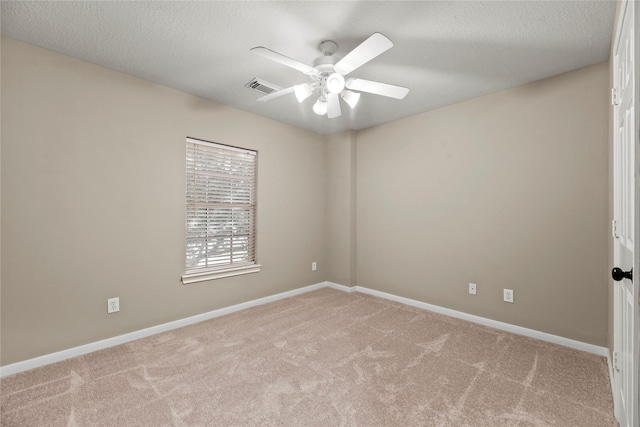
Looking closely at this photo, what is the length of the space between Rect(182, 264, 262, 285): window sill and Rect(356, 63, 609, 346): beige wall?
166 centimetres

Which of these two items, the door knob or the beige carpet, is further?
the beige carpet

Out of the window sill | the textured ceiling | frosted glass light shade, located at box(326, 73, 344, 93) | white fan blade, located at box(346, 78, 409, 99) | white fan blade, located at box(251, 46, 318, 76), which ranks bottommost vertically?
the window sill

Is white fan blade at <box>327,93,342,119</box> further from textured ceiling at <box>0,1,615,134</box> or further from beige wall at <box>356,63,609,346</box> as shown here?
beige wall at <box>356,63,609,346</box>

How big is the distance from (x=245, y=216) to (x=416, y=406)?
8.80ft

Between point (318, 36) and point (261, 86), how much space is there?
3.07ft

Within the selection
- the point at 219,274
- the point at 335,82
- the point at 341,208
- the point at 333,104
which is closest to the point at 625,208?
the point at 335,82

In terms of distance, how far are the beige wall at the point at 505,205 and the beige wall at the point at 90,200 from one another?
81.9 inches

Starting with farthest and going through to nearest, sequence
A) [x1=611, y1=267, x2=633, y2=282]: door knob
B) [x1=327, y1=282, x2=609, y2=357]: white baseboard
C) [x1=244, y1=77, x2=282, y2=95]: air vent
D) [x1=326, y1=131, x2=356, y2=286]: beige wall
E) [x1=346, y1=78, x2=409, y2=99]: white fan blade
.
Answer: [x1=326, y1=131, x2=356, y2=286]: beige wall < [x1=244, y1=77, x2=282, y2=95]: air vent < [x1=327, y1=282, x2=609, y2=357]: white baseboard < [x1=346, y1=78, x2=409, y2=99]: white fan blade < [x1=611, y1=267, x2=633, y2=282]: door knob

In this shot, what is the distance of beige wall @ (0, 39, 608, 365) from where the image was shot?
2240mm

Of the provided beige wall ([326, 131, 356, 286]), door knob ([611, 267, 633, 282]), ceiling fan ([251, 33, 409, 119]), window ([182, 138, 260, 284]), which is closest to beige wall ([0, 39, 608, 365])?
window ([182, 138, 260, 284])

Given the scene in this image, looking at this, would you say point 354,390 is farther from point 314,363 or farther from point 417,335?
point 417,335

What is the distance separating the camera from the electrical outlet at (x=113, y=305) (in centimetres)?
259

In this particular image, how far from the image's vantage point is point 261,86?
112 inches

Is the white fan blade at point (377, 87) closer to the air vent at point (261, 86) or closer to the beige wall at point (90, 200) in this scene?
the air vent at point (261, 86)
